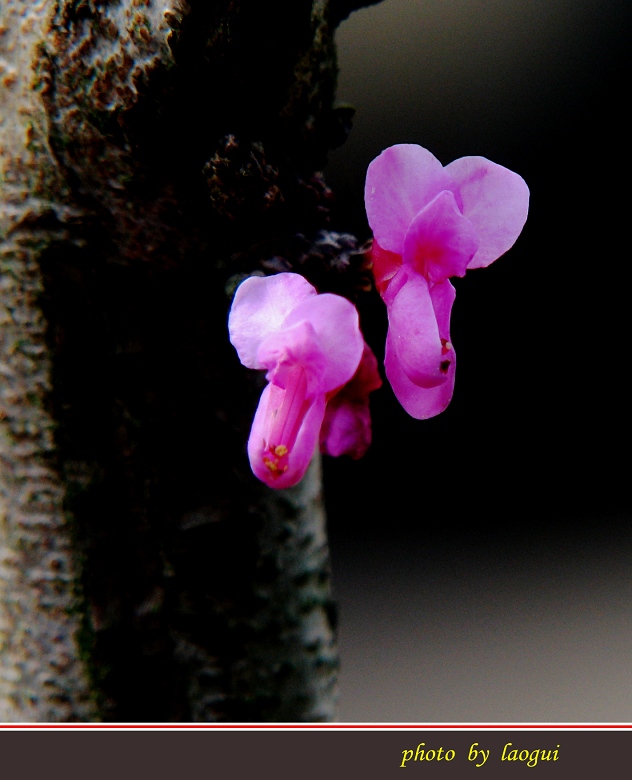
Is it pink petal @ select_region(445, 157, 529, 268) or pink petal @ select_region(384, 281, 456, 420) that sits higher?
pink petal @ select_region(445, 157, 529, 268)

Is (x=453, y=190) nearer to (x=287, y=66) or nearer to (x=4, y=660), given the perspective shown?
(x=287, y=66)

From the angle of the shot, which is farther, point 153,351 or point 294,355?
point 153,351

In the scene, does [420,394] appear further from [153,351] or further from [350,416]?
[153,351]

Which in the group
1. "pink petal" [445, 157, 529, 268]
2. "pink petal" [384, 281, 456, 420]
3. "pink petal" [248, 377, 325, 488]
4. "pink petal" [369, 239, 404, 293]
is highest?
"pink petal" [445, 157, 529, 268]

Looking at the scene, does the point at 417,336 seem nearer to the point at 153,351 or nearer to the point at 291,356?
the point at 291,356

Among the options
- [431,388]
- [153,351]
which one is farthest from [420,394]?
[153,351]
